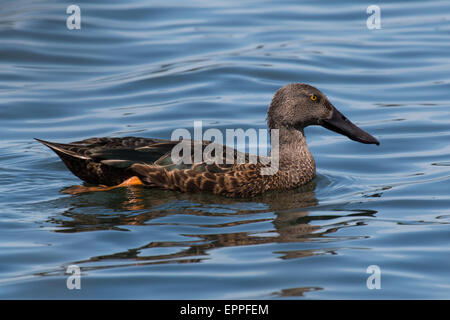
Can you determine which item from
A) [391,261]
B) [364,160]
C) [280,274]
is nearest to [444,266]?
[391,261]

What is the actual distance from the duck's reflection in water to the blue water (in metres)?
0.03

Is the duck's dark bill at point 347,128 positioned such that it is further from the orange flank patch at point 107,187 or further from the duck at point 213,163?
the orange flank patch at point 107,187

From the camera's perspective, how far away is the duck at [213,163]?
9758 mm

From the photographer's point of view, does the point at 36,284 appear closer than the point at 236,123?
Yes

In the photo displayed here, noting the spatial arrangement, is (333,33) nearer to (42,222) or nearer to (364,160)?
(364,160)

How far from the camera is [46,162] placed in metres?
11.5

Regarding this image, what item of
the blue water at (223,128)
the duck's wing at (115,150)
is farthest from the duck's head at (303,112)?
the duck's wing at (115,150)

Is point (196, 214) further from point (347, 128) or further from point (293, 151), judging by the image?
point (347, 128)

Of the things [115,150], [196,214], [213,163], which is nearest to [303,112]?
[213,163]

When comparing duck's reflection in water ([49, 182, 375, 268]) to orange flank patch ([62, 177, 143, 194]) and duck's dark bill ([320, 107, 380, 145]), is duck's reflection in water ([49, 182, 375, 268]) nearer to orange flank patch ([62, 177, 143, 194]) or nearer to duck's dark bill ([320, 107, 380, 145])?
orange flank patch ([62, 177, 143, 194])

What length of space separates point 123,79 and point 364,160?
18.1 feet

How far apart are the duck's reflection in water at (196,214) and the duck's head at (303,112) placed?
0.77 m

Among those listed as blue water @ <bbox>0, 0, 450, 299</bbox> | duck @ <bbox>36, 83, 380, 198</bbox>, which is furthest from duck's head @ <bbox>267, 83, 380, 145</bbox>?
blue water @ <bbox>0, 0, 450, 299</bbox>

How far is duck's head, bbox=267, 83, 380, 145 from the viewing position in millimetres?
10398
